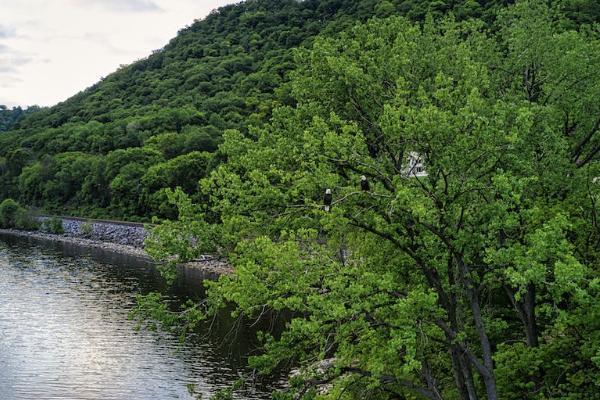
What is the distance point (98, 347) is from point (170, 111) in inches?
3814

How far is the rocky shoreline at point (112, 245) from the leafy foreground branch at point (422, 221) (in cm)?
4320

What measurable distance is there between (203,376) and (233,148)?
16656 millimetres

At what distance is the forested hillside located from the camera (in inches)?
3627

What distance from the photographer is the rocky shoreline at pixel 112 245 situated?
62781 mm

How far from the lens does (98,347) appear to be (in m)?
37.1

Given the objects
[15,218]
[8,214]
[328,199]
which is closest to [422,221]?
[328,199]

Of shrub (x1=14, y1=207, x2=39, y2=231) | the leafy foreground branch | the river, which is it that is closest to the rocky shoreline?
shrub (x1=14, y1=207, x2=39, y2=231)

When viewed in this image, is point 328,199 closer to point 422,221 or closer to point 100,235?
point 422,221

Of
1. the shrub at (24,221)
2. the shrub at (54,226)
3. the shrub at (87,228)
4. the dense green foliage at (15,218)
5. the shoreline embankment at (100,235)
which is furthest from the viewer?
the dense green foliage at (15,218)

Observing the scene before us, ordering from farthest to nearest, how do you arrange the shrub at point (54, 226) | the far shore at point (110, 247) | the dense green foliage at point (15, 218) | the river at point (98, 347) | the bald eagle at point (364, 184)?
the dense green foliage at point (15, 218) < the shrub at point (54, 226) < the far shore at point (110, 247) < the river at point (98, 347) < the bald eagle at point (364, 184)

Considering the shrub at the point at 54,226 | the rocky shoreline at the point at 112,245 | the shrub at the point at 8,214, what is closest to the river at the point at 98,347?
the rocky shoreline at the point at 112,245

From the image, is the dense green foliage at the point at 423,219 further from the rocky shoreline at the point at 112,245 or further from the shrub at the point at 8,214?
the shrub at the point at 8,214

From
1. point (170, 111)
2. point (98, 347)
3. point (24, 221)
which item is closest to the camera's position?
point (98, 347)

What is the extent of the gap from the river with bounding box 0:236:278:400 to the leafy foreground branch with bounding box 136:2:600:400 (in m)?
6.27
